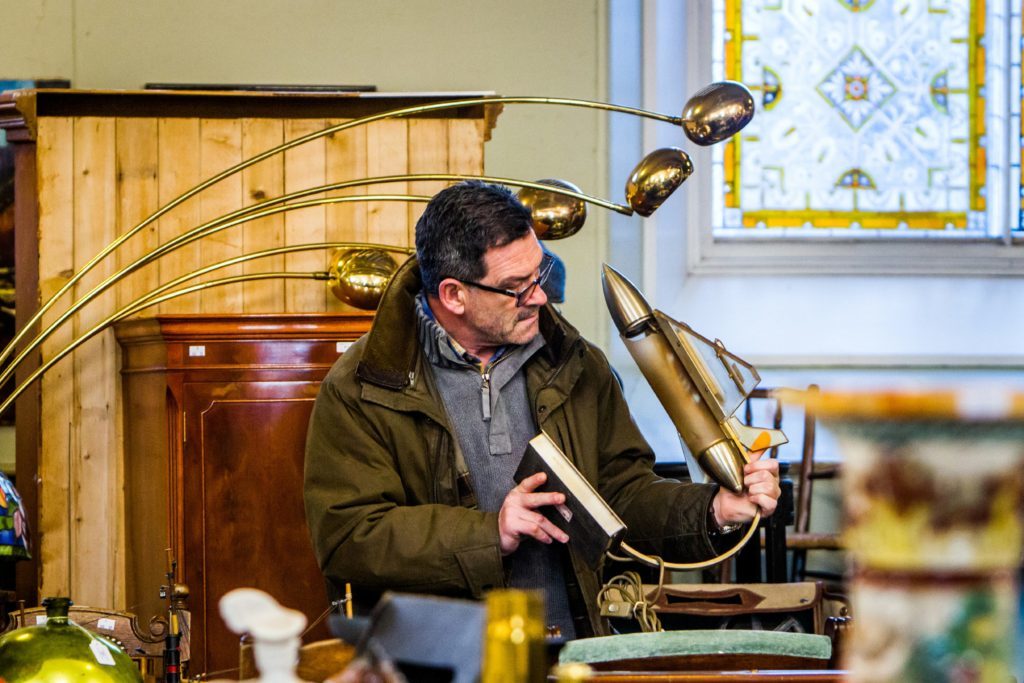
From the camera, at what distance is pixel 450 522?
252 cm

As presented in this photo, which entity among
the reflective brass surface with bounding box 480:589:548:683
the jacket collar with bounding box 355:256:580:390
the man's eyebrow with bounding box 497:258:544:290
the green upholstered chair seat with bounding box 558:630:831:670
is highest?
the man's eyebrow with bounding box 497:258:544:290

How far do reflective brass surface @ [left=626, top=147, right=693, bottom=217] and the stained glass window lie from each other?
8.34 ft

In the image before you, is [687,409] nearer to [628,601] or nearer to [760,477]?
[760,477]

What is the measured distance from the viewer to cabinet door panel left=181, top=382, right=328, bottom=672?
12.8 feet

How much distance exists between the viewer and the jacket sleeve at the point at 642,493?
2578 millimetres

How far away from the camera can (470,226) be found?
2.76 metres

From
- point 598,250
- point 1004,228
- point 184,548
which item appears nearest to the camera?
point 184,548

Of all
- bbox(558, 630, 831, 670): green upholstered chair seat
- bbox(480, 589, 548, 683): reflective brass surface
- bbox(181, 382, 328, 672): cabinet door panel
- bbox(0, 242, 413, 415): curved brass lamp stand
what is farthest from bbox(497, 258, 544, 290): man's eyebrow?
bbox(480, 589, 548, 683): reflective brass surface

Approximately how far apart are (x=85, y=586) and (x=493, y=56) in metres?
2.84

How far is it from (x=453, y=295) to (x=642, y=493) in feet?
1.82

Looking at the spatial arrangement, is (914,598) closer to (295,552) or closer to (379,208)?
(295,552)

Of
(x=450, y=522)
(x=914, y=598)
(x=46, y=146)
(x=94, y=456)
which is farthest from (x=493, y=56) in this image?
(x=914, y=598)

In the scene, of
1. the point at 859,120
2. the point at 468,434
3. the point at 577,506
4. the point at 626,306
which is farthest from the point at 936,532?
the point at 859,120

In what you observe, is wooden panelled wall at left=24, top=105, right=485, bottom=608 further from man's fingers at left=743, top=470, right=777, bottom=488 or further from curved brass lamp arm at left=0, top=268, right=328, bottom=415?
man's fingers at left=743, top=470, right=777, bottom=488
